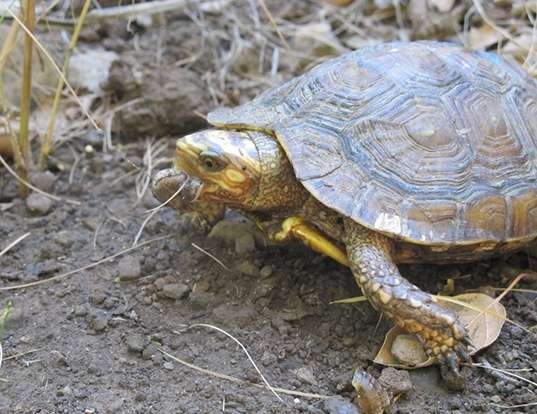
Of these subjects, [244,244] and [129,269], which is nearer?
[129,269]

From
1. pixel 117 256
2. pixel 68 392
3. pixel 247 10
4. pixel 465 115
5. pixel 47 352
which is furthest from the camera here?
pixel 247 10

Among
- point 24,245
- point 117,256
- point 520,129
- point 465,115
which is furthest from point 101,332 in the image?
point 520,129

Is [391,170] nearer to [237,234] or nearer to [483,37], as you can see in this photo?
[237,234]

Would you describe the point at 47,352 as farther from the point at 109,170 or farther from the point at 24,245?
the point at 109,170

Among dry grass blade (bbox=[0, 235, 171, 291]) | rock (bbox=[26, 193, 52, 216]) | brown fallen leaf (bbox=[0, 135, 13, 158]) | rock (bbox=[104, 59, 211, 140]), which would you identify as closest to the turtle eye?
dry grass blade (bbox=[0, 235, 171, 291])

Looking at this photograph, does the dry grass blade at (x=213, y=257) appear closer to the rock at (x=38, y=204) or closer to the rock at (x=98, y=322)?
the rock at (x=98, y=322)

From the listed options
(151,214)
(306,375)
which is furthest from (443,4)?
(306,375)
